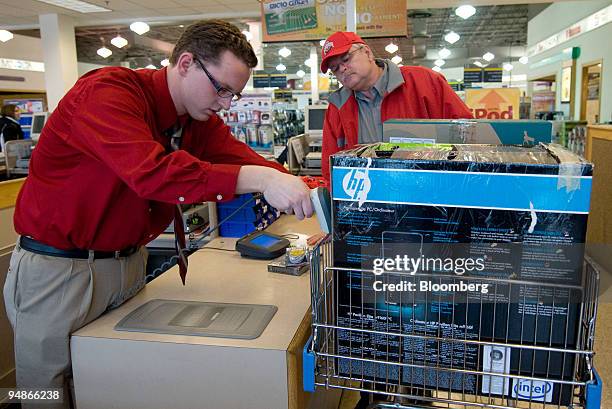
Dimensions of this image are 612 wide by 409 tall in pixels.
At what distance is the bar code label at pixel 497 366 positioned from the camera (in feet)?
2.95

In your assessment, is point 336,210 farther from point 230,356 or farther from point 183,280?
point 183,280

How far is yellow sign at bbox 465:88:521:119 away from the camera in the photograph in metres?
6.66

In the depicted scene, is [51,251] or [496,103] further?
[496,103]

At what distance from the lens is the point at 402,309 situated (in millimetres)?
939

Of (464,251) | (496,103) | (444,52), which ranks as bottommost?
(464,251)

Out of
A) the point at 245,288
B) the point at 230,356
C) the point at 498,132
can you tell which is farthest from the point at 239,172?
the point at 498,132

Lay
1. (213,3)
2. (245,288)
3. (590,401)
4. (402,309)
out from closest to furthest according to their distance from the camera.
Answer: (590,401) → (402,309) → (245,288) → (213,3)

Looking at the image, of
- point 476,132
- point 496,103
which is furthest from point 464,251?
point 496,103

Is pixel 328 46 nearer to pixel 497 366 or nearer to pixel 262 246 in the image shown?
pixel 262 246

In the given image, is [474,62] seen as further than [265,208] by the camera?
Yes

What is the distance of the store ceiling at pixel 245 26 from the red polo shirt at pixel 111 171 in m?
8.85

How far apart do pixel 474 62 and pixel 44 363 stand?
88.7 feet

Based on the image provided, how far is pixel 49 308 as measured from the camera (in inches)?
52.2

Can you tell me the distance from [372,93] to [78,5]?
9.28 metres
